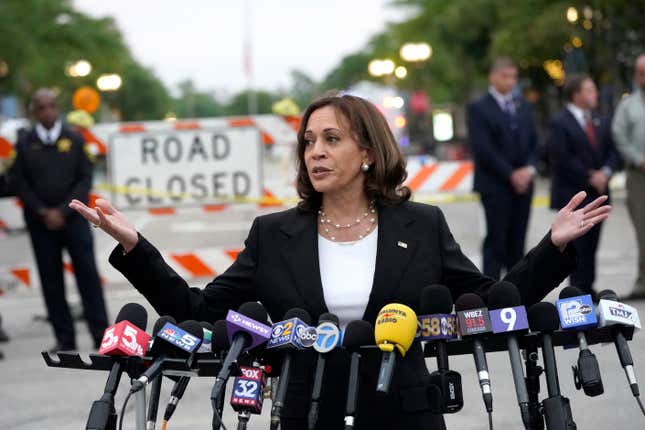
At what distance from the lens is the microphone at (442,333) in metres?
3.98

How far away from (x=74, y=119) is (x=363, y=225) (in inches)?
374

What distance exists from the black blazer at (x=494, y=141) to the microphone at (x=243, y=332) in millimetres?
7719

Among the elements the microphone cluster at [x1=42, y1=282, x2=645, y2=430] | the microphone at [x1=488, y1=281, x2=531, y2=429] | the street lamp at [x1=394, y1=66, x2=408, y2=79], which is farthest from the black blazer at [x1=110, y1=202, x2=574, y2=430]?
the street lamp at [x1=394, y1=66, x2=408, y2=79]

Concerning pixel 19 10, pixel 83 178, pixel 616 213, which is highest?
pixel 19 10

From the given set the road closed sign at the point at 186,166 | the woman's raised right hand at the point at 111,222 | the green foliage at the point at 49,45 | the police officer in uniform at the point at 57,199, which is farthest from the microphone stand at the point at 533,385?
the green foliage at the point at 49,45

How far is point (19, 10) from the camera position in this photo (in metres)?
53.8

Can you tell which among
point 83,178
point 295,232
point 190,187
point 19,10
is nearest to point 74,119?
point 190,187

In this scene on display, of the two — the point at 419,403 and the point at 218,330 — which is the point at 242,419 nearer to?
the point at 218,330

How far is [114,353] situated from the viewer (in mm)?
3918

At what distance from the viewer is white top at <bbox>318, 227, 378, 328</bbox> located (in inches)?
177

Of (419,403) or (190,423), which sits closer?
(419,403)

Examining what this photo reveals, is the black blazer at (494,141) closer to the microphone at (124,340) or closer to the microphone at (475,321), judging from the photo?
the microphone at (475,321)

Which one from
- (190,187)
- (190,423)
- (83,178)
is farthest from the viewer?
(190,187)

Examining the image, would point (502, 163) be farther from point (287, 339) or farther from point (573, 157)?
point (287, 339)
